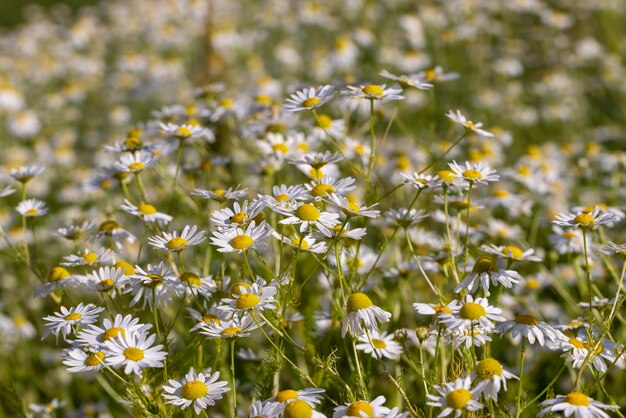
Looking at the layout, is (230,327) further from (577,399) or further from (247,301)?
(577,399)

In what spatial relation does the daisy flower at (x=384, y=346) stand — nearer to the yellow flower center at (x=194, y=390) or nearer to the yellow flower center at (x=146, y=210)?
the yellow flower center at (x=194, y=390)

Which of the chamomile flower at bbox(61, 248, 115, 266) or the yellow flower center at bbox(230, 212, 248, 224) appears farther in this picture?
the chamomile flower at bbox(61, 248, 115, 266)

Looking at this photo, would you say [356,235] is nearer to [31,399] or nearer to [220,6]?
[31,399]

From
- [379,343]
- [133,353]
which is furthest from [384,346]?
[133,353]

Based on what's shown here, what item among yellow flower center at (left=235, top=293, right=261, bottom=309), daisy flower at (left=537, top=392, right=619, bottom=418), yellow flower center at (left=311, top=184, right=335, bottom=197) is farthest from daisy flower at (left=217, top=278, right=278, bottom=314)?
daisy flower at (left=537, top=392, right=619, bottom=418)

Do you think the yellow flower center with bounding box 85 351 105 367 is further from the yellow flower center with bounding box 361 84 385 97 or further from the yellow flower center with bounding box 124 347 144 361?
the yellow flower center with bounding box 361 84 385 97

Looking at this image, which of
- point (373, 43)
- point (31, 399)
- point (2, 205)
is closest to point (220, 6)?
point (373, 43)

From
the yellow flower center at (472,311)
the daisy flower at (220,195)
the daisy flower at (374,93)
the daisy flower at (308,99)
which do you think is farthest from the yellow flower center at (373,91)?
the yellow flower center at (472,311)

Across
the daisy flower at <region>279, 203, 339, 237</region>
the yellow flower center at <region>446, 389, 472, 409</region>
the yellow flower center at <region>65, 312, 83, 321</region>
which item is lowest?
the yellow flower center at <region>65, 312, 83, 321</region>
